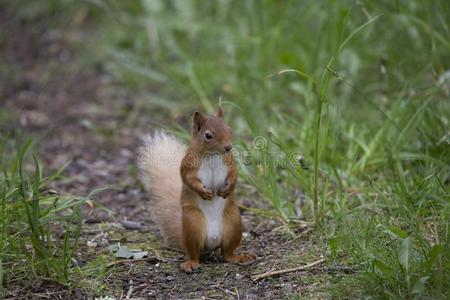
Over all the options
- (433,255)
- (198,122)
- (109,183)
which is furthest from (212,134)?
(109,183)

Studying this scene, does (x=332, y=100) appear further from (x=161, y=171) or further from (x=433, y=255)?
(x=433, y=255)

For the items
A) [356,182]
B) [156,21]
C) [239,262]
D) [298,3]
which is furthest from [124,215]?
[156,21]

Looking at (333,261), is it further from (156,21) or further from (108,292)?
(156,21)

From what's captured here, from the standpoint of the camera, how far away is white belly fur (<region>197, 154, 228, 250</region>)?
342cm

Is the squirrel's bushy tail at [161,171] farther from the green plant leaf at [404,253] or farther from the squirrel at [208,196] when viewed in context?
the green plant leaf at [404,253]

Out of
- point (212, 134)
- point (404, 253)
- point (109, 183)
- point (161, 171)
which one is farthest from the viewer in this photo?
point (109, 183)

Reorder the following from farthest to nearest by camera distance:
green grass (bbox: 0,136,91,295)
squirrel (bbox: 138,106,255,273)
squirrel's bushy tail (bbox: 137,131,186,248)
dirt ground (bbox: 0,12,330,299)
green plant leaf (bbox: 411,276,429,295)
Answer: squirrel's bushy tail (bbox: 137,131,186,248), squirrel (bbox: 138,106,255,273), dirt ground (bbox: 0,12,330,299), green grass (bbox: 0,136,91,295), green plant leaf (bbox: 411,276,429,295)

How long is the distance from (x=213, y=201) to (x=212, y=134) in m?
0.34

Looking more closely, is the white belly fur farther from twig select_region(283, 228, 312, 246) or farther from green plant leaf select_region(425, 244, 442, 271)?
green plant leaf select_region(425, 244, 442, 271)

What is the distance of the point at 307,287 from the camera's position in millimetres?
3182

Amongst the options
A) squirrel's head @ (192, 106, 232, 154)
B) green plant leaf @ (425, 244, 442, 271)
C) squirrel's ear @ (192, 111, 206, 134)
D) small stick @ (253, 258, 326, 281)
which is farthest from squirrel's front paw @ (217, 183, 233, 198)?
green plant leaf @ (425, 244, 442, 271)

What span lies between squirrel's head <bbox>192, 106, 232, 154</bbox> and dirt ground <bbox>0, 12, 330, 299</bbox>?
60cm

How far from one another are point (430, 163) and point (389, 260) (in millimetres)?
1250

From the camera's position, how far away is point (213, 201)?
11.4ft
